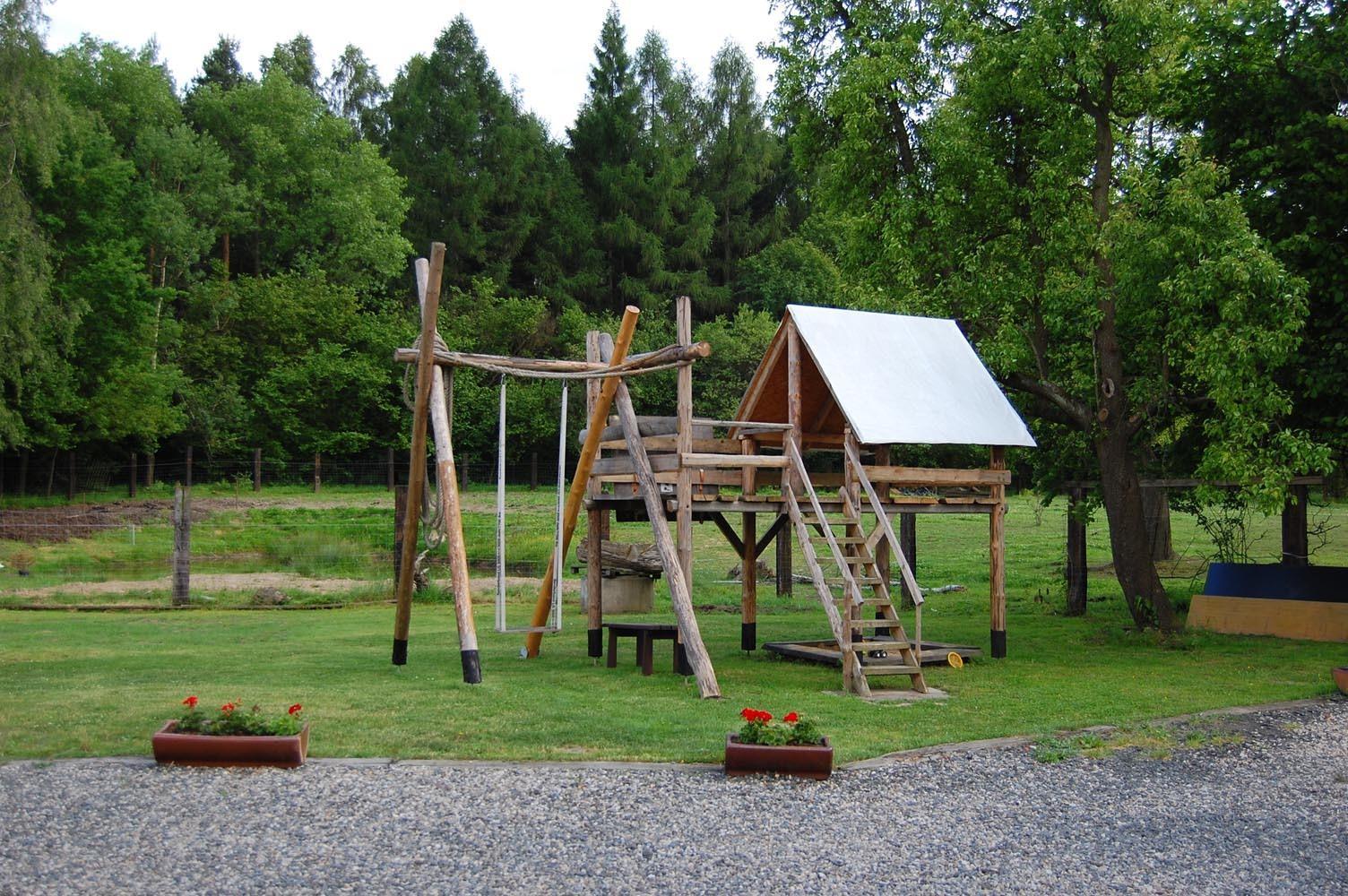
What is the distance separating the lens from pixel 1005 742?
975 centimetres

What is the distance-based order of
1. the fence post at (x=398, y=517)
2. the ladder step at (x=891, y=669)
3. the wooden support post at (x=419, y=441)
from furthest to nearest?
the fence post at (x=398, y=517)
the ladder step at (x=891, y=669)
the wooden support post at (x=419, y=441)

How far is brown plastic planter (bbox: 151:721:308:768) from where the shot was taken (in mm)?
8227

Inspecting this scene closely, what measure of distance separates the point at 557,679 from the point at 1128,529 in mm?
8946

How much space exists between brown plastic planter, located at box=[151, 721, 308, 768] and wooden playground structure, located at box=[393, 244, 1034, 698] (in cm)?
354

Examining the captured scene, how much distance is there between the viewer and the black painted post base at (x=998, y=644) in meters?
15.2

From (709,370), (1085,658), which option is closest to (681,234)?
(709,370)

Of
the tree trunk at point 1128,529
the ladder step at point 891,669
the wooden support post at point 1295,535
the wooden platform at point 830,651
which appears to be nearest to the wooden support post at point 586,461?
the ladder step at point 891,669

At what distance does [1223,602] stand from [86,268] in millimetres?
32860

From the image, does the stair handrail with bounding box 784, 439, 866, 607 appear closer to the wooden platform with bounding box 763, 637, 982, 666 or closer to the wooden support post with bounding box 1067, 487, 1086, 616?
the wooden platform with bounding box 763, 637, 982, 666

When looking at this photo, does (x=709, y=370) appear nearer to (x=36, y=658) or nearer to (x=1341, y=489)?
(x=1341, y=489)

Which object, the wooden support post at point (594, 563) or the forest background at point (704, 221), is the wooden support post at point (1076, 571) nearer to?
the forest background at point (704, 221)

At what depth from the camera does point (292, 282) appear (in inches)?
1930

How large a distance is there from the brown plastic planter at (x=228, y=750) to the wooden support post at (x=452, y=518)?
3.38 m

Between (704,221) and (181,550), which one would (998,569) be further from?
(704,221)
